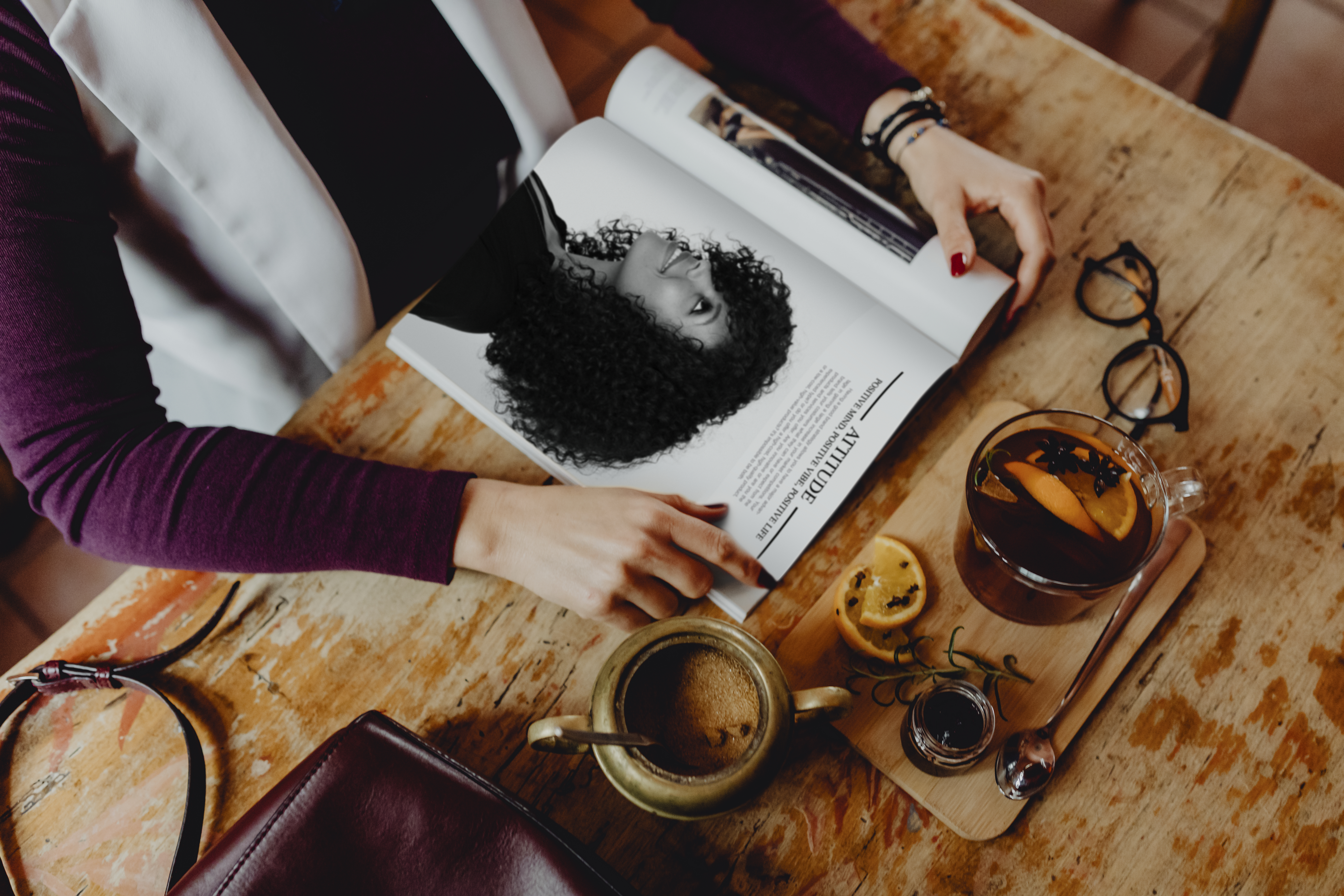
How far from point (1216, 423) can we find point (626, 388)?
48 centimetres

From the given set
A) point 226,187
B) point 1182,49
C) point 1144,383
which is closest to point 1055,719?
point 1144,383

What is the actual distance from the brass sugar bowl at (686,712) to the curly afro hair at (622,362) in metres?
0.18

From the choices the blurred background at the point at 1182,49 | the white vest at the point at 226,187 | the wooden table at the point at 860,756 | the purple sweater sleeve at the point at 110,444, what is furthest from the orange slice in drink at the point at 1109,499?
the blurred background at the point at 1182,49

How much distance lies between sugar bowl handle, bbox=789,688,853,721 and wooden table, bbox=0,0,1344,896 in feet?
0.24

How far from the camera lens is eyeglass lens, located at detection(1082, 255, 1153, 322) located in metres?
0.66

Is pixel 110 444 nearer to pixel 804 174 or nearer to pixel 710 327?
pixel 710 327

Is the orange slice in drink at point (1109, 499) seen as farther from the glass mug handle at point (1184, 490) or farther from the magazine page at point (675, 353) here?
the magazine page at point (675, 353)

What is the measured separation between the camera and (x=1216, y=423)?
0.62 m

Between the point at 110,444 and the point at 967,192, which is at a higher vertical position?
the point at 967,192

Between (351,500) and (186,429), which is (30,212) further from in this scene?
(351,500)

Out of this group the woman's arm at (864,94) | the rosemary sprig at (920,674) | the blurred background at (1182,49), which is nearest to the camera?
the rosemary sprig at (920,674)

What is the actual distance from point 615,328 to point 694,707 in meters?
0.31

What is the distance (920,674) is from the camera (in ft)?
1.77

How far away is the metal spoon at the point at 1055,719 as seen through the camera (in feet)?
1.66
